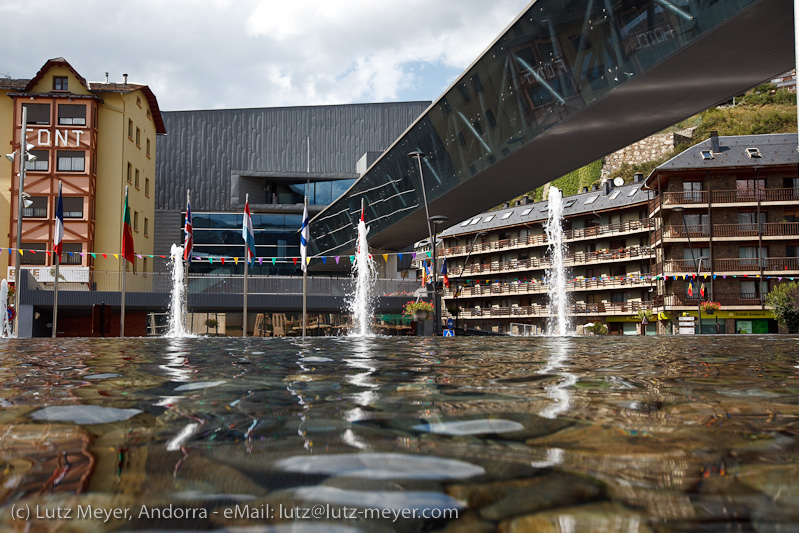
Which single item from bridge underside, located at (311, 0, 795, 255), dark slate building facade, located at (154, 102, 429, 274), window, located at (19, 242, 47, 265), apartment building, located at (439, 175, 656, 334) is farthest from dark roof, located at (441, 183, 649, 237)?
bridge underside, located at (311, 0, 795, 255)

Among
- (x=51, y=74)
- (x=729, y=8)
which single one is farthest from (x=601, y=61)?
Result: (x=51, y=74)

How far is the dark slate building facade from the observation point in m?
49.4

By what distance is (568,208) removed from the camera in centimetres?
6369

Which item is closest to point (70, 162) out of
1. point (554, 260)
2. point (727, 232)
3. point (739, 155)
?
point (554, 260)

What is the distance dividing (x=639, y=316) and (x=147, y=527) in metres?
57.0

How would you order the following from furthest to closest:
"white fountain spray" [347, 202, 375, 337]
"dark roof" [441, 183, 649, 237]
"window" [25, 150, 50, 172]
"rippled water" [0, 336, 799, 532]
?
"dark roof" [441, 183, 649, 237]
"window" [25, 150, 50, 172]
"white fountain spray" [347, 202, 375, 337]
"rippled water" [0, 336, 799, 532]

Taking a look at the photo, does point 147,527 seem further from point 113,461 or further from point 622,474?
point 622,474

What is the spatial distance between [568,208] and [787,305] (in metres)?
25.6

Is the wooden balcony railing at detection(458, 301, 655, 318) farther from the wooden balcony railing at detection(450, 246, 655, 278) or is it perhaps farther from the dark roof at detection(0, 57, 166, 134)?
the dark roof at detection(0, 57, 166, 134)

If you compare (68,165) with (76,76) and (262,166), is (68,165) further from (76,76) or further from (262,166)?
(262,166)

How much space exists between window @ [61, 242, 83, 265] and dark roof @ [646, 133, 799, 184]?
39604 mm

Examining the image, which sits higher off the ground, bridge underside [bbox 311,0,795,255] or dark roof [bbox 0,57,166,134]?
dark roof [bbox 0,57,166,134]

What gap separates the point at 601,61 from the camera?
13305 mm

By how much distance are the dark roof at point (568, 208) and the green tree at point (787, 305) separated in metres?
15.9
